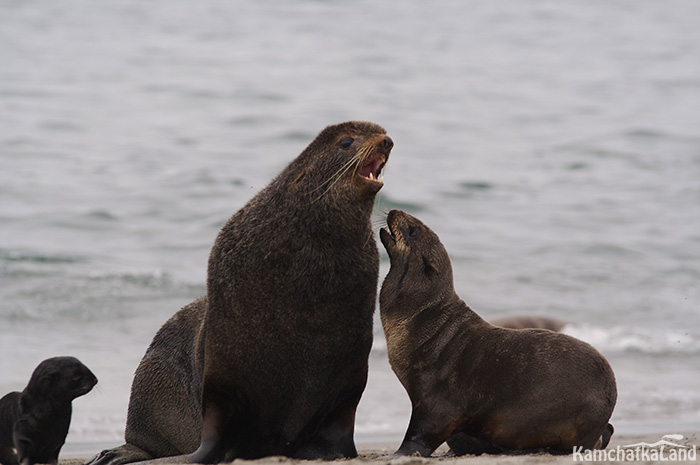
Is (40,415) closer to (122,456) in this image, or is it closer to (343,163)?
(122,456)

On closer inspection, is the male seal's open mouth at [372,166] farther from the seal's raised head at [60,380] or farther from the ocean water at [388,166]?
the ocean water at [388,166]

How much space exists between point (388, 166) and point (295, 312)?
13.9 m

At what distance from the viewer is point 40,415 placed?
6371 mm

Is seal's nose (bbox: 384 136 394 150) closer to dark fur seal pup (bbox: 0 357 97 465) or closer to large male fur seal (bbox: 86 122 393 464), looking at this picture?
large male fur seal (bbox: 86 122 393 464)

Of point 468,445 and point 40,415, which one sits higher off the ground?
point 468,445

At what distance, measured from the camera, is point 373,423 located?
28.9 ft

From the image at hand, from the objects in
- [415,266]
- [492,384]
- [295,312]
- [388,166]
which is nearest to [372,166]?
[415,266]

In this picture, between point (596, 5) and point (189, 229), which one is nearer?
point (189, 229)

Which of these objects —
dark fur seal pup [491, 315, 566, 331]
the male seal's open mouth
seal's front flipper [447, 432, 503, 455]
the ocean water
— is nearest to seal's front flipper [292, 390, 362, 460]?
seal's front flipper [447, 432, 503, 455]

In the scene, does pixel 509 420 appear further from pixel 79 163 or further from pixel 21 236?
pixel 79 163

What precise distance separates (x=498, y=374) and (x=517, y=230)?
11.3m

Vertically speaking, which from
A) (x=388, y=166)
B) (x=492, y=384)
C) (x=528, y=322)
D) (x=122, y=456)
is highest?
(x=492, y=384)

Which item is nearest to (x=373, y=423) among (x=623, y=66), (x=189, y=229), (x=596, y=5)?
(x=189, y=229)

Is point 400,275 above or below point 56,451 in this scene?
above
